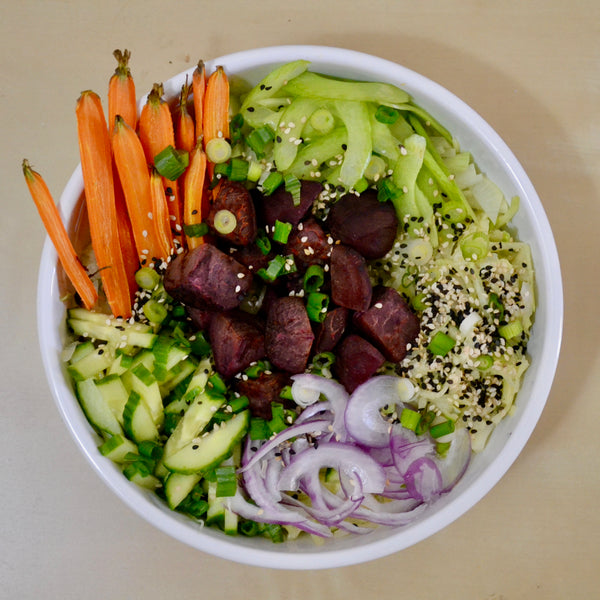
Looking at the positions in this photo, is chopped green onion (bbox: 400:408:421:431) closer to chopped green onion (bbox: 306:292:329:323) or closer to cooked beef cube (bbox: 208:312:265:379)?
chopped green onion (bbox: 306:292:329:323)

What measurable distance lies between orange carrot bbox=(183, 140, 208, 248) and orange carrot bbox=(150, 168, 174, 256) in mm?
64

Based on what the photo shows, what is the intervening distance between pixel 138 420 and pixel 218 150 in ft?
2.98

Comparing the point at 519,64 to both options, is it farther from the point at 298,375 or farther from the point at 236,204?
the point at 298,375

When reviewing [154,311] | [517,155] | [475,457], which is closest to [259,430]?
[154,311]

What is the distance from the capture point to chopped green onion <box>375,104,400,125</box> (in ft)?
6.87

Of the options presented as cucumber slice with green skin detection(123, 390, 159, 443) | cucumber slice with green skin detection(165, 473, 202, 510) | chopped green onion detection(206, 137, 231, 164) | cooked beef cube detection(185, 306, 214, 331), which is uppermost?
chopped green onion detection(206, 137, 231, 164)

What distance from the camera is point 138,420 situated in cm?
205

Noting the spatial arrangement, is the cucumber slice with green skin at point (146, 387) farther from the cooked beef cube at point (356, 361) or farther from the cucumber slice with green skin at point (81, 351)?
the cooked beef cube at point (356, 361)

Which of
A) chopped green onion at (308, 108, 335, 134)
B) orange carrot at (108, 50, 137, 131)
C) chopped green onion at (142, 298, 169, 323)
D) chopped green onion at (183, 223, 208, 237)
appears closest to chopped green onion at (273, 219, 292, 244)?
chopped green onion at (183, 223, 208, 237)

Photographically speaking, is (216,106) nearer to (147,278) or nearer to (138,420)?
(147,278)

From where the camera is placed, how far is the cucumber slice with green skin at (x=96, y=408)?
6.73 ft

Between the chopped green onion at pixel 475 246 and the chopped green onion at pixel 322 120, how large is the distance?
1.94 feet

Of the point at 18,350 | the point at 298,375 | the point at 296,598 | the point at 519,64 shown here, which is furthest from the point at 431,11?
the point at 296,598

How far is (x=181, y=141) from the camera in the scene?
215 centimetres
